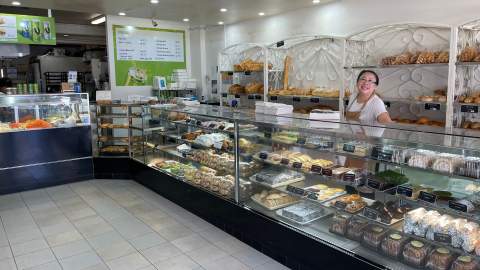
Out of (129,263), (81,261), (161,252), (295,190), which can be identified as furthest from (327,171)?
(81,261)

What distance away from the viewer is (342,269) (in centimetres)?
259

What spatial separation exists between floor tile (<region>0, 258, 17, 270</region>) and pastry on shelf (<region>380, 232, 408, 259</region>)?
3.10m

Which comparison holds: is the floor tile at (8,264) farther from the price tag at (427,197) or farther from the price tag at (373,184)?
the price tag at (427,197)

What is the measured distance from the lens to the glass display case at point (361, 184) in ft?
7.27

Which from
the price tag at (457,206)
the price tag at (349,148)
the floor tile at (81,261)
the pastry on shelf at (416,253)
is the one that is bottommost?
the floor tile at (81,261)

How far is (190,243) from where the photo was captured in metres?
3.66

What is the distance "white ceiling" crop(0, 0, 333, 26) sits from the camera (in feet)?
19.1

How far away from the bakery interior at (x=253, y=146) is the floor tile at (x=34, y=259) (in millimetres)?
21

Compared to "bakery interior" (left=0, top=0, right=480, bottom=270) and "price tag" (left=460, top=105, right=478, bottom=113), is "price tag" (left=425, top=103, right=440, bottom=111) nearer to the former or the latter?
"bakery interior" (left=0, top=0, right=480, bottom=270)

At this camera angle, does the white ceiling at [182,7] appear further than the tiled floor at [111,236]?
Yes

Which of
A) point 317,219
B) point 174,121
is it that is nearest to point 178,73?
point 174,121

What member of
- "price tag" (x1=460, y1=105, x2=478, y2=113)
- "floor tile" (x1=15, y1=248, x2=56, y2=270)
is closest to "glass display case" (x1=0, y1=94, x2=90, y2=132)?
"floor tile" (x1=15, y1=248, x2=56, y2=270)

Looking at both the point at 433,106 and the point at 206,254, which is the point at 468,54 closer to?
the point at 433,106

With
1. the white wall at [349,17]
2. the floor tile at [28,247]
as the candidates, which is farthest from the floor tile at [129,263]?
the white wall at [349,17]
